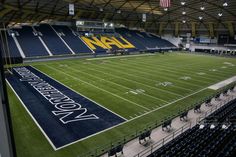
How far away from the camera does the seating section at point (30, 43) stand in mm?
42438

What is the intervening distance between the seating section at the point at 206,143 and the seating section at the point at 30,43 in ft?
122

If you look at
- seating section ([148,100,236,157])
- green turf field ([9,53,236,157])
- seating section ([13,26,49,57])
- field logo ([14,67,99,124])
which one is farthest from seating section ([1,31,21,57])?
seating section ([148,100,236,157])

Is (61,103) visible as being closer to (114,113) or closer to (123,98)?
(114,113)

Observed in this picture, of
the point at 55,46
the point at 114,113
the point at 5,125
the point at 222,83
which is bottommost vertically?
the point at 114,113

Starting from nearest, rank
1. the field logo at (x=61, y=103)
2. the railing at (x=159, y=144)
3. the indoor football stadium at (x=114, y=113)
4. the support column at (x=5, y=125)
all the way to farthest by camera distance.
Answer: the support column at (x=5, y=125)
the indoor football stadium at (x=114, y=113)
the railing at (x=159, y=144)
the field logo at (x=61, y=103)

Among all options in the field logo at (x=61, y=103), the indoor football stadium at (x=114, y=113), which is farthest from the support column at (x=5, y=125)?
the field logo at (x=61, y=103)

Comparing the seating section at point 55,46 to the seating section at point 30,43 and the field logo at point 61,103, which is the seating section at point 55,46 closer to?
the seating section at point 30,43

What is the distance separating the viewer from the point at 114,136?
1329 centimetres

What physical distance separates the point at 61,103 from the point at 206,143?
41.4 feet

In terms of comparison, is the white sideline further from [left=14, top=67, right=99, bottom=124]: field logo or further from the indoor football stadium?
[left=14, top=67, right=99, bottom=124]: field logo

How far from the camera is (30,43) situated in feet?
148

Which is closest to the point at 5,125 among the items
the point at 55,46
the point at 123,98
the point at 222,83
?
the point at 123,98

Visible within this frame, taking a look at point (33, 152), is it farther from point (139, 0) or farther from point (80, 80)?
point (139, 0)

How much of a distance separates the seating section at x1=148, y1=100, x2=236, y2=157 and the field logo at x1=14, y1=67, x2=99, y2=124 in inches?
277
